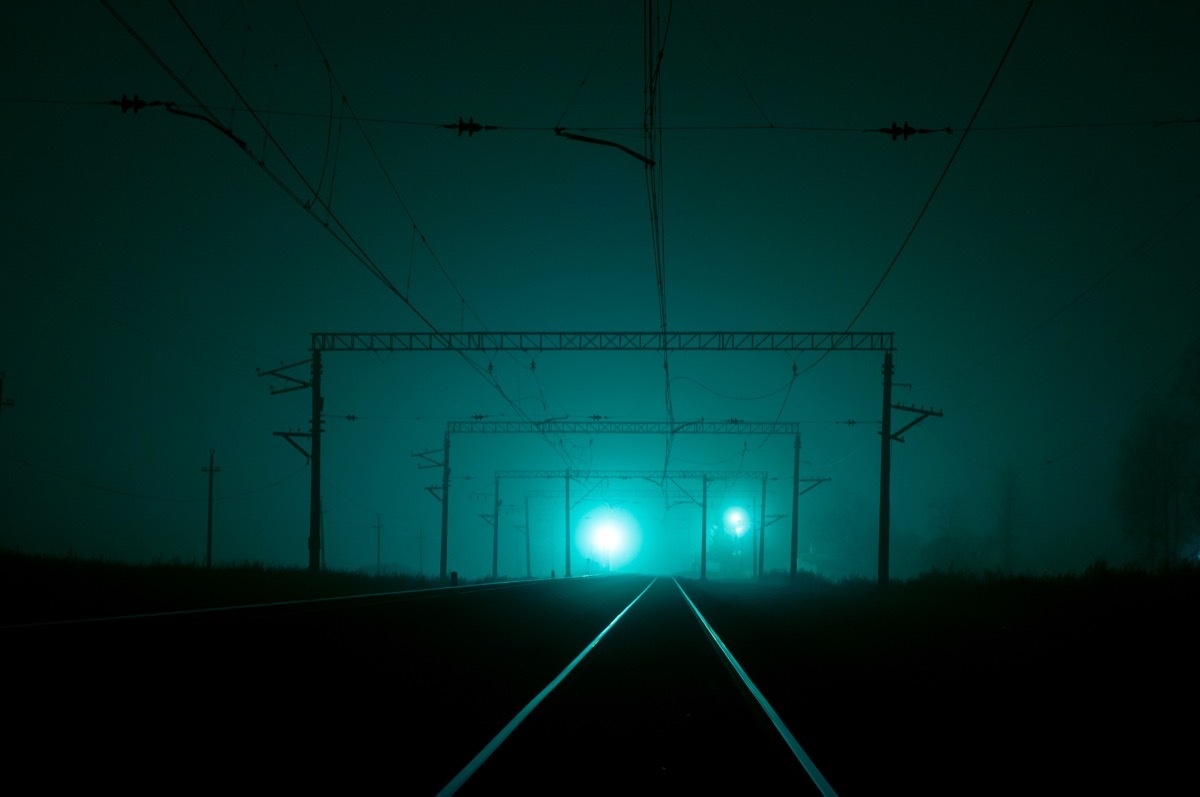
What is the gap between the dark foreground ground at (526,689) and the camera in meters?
7.16

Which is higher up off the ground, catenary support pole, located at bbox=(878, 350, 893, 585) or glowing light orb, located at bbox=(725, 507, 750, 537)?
catenary support pole, located at bbox=(878, 350, 893, 585)

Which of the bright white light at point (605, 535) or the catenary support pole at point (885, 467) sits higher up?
the catenary support pole at point (885, 467)

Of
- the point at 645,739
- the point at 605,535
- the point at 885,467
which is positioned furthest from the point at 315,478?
the point at 605,535

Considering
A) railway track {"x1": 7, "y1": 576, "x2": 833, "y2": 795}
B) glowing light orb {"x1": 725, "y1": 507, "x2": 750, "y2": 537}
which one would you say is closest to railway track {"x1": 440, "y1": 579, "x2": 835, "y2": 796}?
railway track {"x1": 7, "y1": 576, "x2": 833, "y2": 795}

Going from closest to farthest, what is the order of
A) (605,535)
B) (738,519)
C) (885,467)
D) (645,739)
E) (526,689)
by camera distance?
1. (645,739)
2. (526,689)
3. (885,467)
4. (738,519)
5. (605,535)

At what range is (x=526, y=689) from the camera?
11633mm

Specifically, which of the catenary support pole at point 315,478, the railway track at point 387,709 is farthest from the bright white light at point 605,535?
the railway track at point 387,709

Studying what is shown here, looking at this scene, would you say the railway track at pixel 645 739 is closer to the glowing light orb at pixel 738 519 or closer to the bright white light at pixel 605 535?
the glowing light orb at pixel 738 519

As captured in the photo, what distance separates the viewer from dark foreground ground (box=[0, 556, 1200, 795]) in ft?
23.5

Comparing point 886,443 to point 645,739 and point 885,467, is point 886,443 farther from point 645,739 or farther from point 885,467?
point 645,739

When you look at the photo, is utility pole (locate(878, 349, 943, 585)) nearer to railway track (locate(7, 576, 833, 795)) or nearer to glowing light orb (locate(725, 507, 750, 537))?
railway track (locate(7, 576, 833, 795))

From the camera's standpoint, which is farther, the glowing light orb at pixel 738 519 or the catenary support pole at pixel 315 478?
the glowing light orb at pixel 738 519

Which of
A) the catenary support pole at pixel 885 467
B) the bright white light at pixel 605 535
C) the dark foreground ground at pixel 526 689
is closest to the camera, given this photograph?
the dark foreground ground at pixel 526 689

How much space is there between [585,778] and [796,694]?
5.34 m
